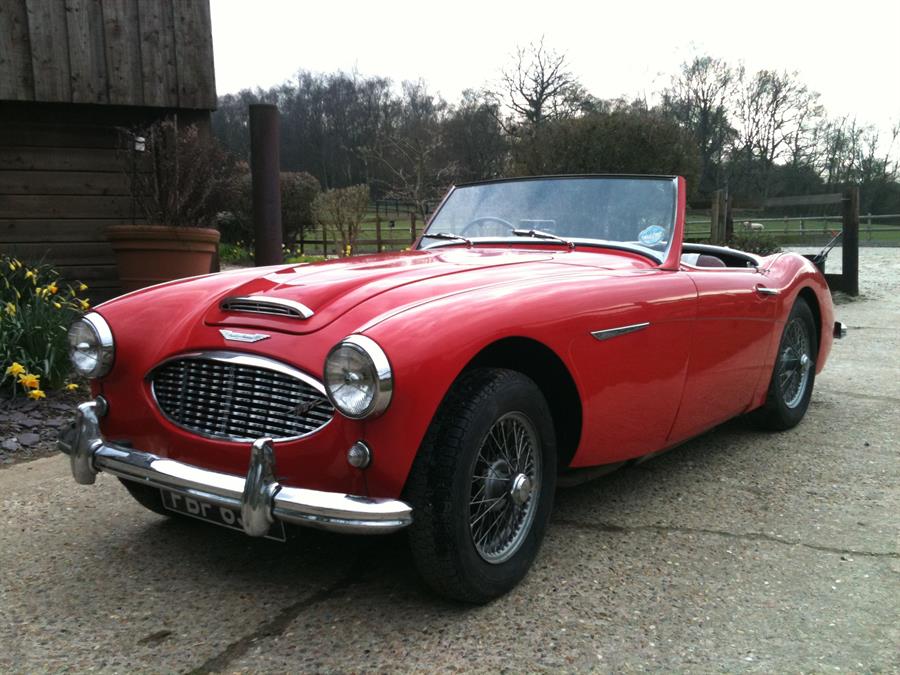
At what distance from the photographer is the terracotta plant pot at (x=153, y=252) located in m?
6.10

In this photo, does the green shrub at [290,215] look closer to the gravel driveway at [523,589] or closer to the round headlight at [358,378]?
the gravel driveway at [523,589]

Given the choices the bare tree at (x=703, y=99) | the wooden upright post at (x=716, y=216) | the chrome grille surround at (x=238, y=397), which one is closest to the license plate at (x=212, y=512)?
the chrome grille surround at (x=238, y=397)

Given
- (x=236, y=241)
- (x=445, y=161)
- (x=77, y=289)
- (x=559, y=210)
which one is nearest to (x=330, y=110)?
(x=445, y=161)

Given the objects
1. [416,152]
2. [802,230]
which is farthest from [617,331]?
[416,152]

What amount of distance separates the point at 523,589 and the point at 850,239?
34.6 feet

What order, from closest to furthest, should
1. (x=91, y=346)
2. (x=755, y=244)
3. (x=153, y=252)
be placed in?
(x=91, y=346) → (x=153, y=252) → (x=755, y=244)

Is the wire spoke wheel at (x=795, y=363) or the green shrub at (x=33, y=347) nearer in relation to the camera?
the wire spoke wheel at (x=795, y=363)

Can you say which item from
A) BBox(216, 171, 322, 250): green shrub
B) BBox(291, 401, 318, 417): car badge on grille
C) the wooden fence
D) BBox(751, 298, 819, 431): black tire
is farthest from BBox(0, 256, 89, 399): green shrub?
BBox(216, 171, 322, 250): green shrub

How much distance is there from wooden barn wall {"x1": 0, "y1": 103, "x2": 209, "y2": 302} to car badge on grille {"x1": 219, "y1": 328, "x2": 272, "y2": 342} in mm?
5832

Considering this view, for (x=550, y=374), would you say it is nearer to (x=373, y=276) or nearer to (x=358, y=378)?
(x=373, y=276)

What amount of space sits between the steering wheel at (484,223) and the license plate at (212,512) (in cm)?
202

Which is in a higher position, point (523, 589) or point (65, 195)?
point (65, 195)

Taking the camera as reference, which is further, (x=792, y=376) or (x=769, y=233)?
(x=769, y=233)

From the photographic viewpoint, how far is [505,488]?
2283 millimetres
